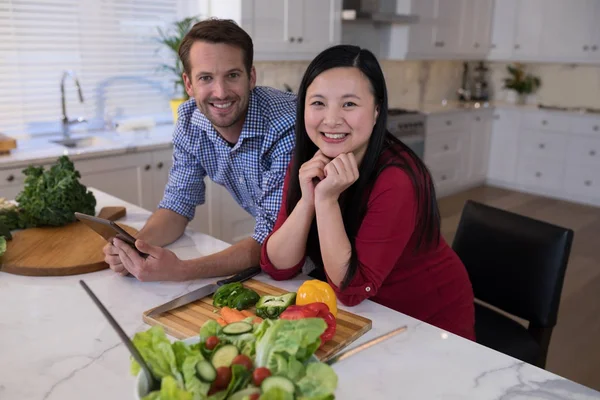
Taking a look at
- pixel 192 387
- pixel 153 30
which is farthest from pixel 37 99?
pixel 192 387

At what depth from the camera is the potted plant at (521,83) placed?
19.6ft

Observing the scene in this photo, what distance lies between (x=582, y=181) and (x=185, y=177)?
468cm

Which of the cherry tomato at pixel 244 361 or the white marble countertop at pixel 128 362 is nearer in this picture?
the cherry tomato at pixel 244 361

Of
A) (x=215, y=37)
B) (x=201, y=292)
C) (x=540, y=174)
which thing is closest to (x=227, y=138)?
(x=215, y=37)

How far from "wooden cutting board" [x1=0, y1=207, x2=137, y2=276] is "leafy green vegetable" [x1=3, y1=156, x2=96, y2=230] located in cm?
3

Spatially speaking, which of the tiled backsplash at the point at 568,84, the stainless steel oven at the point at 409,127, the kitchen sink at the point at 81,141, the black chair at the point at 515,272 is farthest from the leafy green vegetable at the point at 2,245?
the tiled backsplash at the point at 568,84

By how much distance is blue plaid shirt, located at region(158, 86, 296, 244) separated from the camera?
1776 millimetres

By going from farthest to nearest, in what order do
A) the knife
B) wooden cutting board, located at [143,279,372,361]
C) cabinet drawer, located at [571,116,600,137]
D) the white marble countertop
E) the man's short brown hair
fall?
cabinet drawer, located at [571,116,600,137] → the man's short brown hair → the knife → wooden cutting board, located at [143,279,372,361] → the white marble countertop

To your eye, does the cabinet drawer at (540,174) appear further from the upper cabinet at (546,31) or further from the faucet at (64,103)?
the faucet at (64,103)

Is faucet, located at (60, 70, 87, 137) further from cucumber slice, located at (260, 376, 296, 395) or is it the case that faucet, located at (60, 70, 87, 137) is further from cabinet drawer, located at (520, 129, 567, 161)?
cabinet drawer, located at (520, 129, 567, 161)

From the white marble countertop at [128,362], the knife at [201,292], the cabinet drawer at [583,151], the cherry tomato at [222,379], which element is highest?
the cherry tomato at [222,379]

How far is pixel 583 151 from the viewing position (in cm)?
530

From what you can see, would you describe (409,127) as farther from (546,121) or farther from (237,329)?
(237,329)

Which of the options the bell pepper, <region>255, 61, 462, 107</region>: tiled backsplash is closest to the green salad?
the bell pepper
